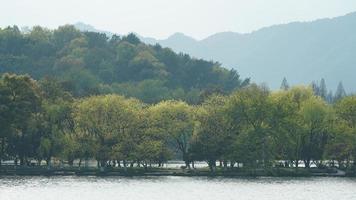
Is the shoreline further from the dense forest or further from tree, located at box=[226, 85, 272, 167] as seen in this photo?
tree, located at box=[226, 85, 272, 167]

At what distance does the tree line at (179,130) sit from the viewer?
9881 centimetres

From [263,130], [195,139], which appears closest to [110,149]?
[195,139]

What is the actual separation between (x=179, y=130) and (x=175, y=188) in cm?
2795

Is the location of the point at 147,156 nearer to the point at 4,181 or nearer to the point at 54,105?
the point at 54,105

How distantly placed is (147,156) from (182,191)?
2695 cm

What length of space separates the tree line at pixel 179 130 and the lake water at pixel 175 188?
311 inches

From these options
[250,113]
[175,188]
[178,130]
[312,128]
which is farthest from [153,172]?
[175,188]

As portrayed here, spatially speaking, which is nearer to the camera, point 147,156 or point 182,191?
point 182,191

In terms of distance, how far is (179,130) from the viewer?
103625 mm

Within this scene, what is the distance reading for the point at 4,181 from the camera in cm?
8212

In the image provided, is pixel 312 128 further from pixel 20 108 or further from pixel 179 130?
pixel 20 108

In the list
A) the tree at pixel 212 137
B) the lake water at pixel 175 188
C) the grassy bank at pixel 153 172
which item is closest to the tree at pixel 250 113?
the tree at pixel 212 137

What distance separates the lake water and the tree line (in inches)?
311

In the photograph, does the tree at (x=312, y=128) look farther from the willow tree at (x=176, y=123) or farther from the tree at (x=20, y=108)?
the tree at (x=20, y=108)
